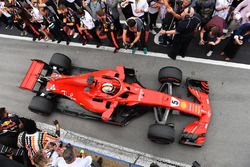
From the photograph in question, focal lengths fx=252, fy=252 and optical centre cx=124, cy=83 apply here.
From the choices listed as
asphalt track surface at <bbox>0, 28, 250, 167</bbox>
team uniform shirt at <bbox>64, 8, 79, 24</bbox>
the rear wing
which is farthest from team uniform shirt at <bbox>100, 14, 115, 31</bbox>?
the rear wing

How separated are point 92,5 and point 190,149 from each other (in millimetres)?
4131

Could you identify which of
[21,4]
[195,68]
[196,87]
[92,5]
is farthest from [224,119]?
[21,4]

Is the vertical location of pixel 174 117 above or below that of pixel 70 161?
above

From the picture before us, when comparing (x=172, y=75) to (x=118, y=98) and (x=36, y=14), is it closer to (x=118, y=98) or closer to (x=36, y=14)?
(x=118, y=98)

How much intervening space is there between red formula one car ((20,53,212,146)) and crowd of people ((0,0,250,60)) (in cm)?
99

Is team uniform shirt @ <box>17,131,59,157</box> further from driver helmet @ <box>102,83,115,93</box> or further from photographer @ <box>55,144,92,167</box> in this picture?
driver helmet @ <box>102,83,115,93</box>

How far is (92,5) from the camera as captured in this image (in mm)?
6301

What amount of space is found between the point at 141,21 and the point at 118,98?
6.34ft

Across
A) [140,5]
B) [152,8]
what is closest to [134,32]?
[140,5]

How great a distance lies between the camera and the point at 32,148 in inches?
185

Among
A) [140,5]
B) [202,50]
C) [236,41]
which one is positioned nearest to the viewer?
[236,41]

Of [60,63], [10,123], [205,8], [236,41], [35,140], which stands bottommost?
[35,140]

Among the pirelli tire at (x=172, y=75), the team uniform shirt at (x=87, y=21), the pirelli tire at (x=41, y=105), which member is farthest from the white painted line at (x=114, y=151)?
the team uniform shirt at (x=87, y=21)

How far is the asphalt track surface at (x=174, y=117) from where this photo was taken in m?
5.40
